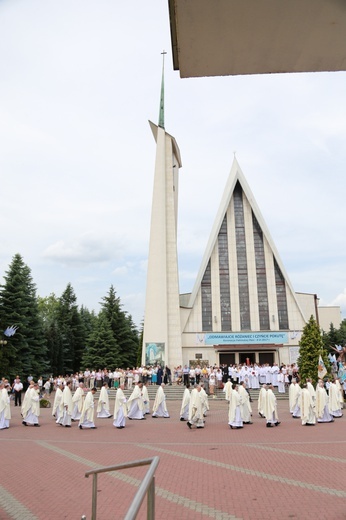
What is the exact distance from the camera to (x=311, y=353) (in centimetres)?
2292

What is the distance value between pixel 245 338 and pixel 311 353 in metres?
13.6

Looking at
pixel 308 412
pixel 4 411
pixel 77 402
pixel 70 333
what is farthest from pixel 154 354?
pixel 308 412

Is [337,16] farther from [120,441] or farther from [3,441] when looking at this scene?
[3,441]

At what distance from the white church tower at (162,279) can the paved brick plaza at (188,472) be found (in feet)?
65.0

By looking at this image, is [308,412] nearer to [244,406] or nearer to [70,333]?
[244,406]

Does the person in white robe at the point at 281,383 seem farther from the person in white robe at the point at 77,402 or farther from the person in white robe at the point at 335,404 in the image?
the person in white robe at the point at 77,402

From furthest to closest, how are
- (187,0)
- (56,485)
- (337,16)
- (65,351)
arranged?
(65,351) < (56,485) < (337,16) < (187,0)

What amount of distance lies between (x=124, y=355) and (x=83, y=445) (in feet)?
112

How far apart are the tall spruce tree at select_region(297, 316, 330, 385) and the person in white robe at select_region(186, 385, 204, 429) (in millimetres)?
10749

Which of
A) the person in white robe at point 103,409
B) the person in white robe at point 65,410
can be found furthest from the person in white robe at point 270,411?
the person in white robe at point 65,410

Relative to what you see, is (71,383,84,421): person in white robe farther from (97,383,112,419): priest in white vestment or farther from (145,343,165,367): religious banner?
(145,343,165,367): religious banner

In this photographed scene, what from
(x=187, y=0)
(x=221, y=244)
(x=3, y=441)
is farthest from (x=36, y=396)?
(x=221, y=244)

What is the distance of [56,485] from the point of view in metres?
6.89

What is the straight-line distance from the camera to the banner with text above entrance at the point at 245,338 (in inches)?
1428
